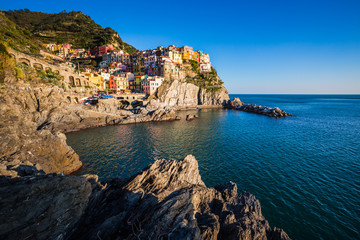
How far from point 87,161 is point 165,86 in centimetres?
6118

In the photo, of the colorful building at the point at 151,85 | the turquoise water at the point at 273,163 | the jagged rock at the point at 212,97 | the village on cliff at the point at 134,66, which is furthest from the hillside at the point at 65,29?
the turquoise water at the point at 273,163

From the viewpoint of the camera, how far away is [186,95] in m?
90.9

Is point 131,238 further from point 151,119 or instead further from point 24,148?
point 151,119

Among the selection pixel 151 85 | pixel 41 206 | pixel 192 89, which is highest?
pixel 151 85

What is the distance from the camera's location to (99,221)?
8984mm

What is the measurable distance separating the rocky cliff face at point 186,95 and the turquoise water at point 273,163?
1599 inches

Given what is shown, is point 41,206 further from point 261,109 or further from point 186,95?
point 261,109

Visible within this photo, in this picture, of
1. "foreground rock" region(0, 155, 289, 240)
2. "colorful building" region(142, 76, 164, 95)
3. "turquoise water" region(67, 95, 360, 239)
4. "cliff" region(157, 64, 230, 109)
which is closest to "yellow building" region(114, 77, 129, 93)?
"colorful building" region(142, 76, 164, 95)

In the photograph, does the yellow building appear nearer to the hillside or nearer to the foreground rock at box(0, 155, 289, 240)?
the hillside

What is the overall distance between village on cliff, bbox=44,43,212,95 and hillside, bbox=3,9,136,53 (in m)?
12.3

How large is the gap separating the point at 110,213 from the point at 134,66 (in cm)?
9761

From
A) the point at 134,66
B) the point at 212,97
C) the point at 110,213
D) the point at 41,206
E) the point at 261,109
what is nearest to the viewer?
the point at 41,206

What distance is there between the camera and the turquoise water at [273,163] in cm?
1381

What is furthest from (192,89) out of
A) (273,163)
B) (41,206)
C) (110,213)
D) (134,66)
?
(41,206)
